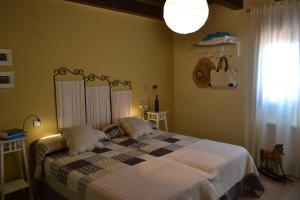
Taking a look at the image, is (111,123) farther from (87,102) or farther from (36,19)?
(36,19)

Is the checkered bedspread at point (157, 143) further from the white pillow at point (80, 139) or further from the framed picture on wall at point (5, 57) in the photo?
the framed picture on wall at point (5, 57)

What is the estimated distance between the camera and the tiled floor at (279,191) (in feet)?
9.10

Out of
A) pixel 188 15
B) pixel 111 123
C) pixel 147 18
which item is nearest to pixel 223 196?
pixel 188 15

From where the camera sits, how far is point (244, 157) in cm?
270

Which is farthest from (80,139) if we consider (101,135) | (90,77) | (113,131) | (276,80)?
(276,80)

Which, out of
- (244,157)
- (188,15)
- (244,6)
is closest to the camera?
(188,15)

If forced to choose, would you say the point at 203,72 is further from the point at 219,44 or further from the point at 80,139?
the point at 80,139

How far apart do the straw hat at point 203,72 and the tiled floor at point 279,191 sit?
5.83 feet

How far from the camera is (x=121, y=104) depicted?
3.90 meters

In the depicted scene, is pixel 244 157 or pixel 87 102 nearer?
pixel 244 157

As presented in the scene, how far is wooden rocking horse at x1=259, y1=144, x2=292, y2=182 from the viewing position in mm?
3207

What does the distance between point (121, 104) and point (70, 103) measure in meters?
0.88

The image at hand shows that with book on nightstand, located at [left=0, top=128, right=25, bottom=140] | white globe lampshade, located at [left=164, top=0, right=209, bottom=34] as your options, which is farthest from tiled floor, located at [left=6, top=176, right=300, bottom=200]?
white globe lampshade, located at [left=164, top=0, right=209, bottom=34]

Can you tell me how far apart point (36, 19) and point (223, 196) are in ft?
9.59
